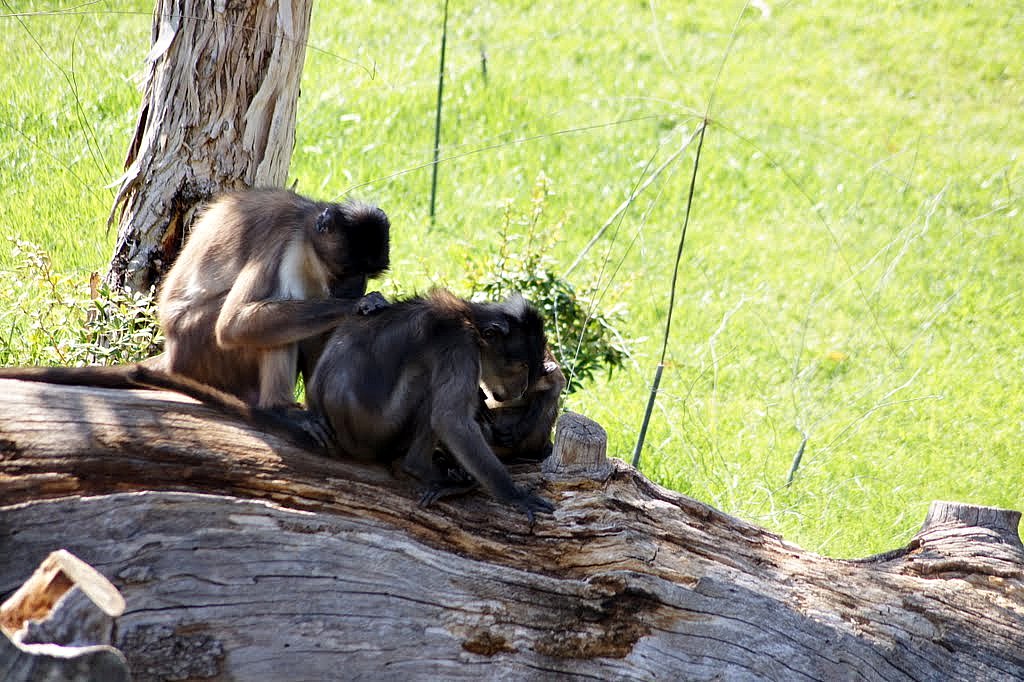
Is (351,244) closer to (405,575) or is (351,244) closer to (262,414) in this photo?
(262,414)

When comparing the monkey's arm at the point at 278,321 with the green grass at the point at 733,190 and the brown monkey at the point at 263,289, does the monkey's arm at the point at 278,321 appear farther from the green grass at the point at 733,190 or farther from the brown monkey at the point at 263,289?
the green grass at the point at 733,190

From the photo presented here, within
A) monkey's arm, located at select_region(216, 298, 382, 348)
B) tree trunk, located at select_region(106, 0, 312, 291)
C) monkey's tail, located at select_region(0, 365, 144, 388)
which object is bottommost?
monkey's tail, located at select_region(0, 365, 144, 388)

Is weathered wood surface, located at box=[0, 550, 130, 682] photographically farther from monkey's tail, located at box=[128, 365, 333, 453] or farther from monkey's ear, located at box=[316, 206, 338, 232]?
monkey's ear, located at box=[316, 206, 338, 232]

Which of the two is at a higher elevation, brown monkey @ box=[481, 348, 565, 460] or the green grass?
the green grass

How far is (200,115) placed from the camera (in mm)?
5910

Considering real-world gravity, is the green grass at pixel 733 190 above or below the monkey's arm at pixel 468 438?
above

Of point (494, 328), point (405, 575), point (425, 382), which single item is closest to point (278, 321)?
point (425, 382)

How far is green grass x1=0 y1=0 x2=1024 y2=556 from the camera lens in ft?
25.6

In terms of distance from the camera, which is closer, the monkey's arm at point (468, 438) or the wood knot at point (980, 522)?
the monkey's arm at point (468, 438)

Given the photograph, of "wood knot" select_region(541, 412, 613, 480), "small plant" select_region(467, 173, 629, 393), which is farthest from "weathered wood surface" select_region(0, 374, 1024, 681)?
"small plant" select_region(467, 173, 629, 393)

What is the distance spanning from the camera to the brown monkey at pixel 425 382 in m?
4.44

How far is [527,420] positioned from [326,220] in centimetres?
138

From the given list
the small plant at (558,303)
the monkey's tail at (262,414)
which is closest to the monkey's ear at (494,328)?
the monkey's tail at (262,414)

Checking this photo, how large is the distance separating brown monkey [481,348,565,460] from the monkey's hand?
2.47 ft
